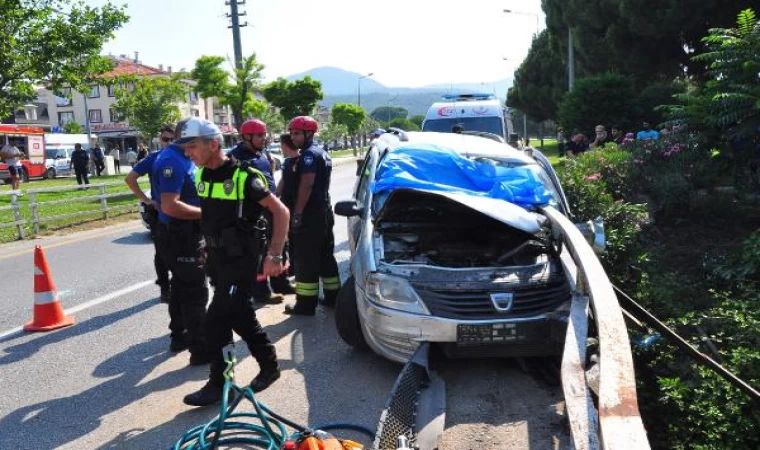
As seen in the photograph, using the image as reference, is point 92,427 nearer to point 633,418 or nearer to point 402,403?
point 402,403

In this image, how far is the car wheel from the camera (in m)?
4.78

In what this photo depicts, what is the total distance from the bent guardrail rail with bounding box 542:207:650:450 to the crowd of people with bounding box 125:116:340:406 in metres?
1.86

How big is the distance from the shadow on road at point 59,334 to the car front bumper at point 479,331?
A: 3226mm

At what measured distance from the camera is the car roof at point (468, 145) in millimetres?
5660

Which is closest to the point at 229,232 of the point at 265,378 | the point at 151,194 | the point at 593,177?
the point at 265,378

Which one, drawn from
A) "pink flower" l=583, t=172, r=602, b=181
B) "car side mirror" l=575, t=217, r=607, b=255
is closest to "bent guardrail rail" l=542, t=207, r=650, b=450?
"car side mirror" l=575, t=217, r=607, b=255

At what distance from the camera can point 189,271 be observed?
479 cm

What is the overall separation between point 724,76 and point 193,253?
553 cm

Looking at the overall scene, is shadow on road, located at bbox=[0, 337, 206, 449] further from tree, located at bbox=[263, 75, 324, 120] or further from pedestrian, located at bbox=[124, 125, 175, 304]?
tree, located at bbox=[263, 75, 324, 120]

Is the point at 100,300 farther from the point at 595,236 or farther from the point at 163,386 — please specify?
the point at 595,236

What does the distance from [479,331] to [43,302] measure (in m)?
4.26

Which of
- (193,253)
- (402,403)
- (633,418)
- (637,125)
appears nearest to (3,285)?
(193,253)

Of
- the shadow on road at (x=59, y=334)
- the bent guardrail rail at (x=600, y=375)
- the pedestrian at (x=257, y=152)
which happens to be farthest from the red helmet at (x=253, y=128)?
the bent guardrail rail at (x=600, y=375)

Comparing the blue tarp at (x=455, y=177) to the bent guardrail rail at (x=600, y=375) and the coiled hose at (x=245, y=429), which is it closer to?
the bent guardrail rail at (x=600, y=375)
